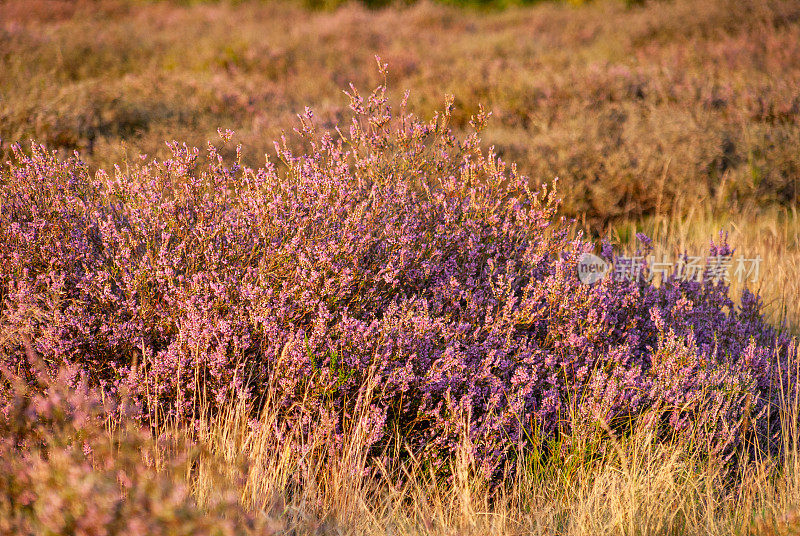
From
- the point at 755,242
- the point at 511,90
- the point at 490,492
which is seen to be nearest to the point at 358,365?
the point at 490,492

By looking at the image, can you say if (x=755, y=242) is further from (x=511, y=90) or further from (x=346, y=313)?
(x=511, y=90)

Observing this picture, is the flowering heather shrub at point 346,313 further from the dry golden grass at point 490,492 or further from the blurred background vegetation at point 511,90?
the blurred background vegetation at point 511,90

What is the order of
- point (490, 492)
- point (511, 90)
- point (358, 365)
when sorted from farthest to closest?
point (511, 90)
point (490, 492)
point (358, 365)

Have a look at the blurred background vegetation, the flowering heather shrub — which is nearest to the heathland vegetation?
the flowering heather shrub

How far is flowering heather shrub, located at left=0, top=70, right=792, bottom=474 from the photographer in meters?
2.23

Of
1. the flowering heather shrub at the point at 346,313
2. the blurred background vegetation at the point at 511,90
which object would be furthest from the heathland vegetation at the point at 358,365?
the blurred background vegetation at the point at 511,90

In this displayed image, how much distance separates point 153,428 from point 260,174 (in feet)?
3.57

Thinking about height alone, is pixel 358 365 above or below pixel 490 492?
above

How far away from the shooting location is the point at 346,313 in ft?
8.07

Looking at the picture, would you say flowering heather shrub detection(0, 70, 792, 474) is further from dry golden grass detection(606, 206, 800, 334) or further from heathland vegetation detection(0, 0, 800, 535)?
dry golden grass detection(606, 206, 800, 334)

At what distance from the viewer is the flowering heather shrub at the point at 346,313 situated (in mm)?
2230

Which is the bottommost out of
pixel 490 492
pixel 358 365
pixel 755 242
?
pixel 490 492

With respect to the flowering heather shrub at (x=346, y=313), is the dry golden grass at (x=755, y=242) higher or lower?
lower

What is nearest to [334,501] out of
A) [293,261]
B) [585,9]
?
[293,261]
